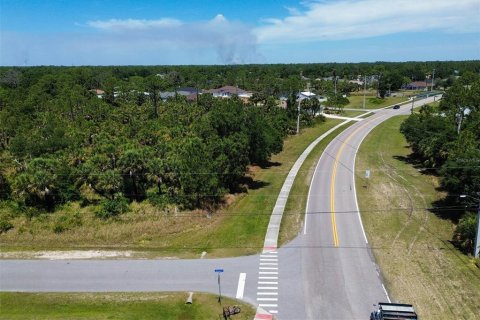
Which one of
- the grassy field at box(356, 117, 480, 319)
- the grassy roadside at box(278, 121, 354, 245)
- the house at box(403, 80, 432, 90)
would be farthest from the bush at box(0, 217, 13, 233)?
the house at box(403, 80, 432, 90)

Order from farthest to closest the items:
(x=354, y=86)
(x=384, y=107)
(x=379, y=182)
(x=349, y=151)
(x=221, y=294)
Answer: (x=354, y=86) < (x=384, y=107) < (x=349, y=151) < (x=379, y=182) < (x=221, y=294)

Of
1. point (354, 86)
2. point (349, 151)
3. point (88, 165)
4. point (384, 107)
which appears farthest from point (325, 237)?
point (354, 86)

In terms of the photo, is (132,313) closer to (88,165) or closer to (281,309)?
(281,309)

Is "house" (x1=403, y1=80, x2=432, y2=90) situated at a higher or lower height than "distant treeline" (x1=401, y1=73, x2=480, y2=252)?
higher

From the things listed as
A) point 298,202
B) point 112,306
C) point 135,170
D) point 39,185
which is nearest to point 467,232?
point 298,202

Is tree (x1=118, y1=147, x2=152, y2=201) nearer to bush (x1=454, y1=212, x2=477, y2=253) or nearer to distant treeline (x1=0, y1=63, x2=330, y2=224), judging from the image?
distant treeline (x1=0, y1=63, x2=330, y2=224)

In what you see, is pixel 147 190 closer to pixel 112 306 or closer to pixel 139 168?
pixel 139 168

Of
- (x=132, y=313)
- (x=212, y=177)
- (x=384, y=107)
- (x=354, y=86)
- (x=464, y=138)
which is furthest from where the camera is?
(x=354, y=86)
